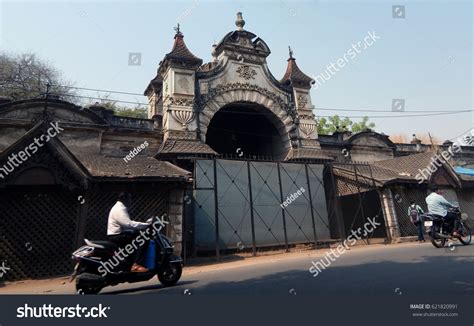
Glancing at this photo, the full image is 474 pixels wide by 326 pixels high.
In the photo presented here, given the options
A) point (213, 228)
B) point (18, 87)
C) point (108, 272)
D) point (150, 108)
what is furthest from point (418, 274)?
point (18, 87)

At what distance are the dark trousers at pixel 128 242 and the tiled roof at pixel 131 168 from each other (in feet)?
14.9

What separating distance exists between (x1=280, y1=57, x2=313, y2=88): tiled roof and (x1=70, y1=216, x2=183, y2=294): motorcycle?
14.5m

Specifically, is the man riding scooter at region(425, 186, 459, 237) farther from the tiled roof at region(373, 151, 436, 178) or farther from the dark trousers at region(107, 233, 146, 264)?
the dark trousers at region(107, 233, 146, 264)

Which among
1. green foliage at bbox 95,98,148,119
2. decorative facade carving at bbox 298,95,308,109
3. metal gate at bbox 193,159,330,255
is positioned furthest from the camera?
green foliage at bbox 95,98,148,119

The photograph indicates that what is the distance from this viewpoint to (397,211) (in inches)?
582

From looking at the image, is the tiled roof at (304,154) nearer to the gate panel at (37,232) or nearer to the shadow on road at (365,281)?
the shadow on road at (365,281)

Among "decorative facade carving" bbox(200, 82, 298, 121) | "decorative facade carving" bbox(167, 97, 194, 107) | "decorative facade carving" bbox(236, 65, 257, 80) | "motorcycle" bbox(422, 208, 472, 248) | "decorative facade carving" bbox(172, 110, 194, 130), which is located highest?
"decorative facade carving" bbox(236, 65, 257, 80)

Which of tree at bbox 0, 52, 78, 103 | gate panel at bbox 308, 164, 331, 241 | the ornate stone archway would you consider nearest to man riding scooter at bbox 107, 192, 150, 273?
the ornate stone archway

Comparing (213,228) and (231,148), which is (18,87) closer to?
(231,148)

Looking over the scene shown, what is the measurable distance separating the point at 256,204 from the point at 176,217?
4.17 meters

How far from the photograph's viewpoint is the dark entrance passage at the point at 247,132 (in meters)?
17.4

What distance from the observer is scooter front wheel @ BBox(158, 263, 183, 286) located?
20.4 ft

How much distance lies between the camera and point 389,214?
47.6 feet

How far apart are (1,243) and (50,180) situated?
223 centimetres
